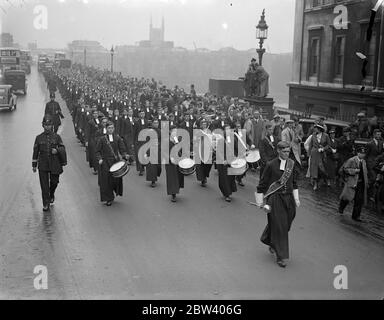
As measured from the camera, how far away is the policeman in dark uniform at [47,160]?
11.4 meters

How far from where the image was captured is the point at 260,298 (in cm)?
711

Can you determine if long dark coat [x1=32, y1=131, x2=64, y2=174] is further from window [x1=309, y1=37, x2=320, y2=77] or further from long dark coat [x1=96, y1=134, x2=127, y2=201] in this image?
window [x1=309, y1=37, x2=320, y2=77]

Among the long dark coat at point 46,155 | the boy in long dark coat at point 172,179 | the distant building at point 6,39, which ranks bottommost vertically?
the boy in long dark coat at point 172,179

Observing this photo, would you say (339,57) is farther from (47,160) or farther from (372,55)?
(47,160)

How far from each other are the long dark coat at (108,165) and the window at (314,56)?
18.8 meters

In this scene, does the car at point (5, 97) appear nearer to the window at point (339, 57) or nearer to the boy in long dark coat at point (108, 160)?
the window at point (339, 57)

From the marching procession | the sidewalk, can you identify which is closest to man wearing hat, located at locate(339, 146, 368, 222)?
the marching procession

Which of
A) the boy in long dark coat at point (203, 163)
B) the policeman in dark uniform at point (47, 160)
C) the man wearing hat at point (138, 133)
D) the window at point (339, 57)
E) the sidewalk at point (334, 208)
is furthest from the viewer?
the window at point (339, 57)

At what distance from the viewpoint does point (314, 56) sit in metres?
29.4

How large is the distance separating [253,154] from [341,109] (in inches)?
512

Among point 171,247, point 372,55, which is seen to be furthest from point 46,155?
point 372,55

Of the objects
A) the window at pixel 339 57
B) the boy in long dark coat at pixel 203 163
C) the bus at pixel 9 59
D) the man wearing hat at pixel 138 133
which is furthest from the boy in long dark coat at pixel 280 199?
the bus at pixel 9 59

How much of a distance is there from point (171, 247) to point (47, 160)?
12.3 feet
